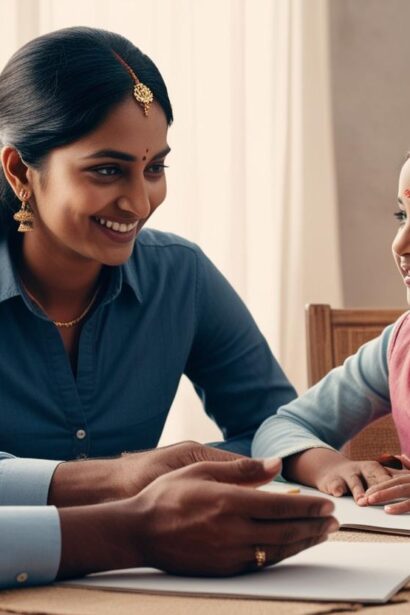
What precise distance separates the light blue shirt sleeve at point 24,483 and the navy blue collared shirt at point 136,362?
1.22 feet

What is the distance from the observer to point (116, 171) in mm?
1669

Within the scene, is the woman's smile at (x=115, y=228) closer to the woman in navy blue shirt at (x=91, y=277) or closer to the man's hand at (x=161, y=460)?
the woman in navy blue shirt at (x=91, y=277)

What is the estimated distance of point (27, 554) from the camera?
91 cm

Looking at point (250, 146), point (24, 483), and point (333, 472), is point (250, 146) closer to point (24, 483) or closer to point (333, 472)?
point (333, 472)

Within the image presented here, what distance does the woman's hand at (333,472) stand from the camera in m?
1.38

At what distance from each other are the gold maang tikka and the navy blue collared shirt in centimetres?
30

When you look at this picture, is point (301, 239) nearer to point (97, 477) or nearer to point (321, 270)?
point (321, 270)

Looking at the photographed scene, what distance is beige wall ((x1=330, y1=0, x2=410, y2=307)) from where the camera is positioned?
3641mm

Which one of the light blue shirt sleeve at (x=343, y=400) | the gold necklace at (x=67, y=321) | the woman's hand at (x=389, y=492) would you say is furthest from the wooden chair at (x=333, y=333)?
the woman's hand at (x=389, y=492)

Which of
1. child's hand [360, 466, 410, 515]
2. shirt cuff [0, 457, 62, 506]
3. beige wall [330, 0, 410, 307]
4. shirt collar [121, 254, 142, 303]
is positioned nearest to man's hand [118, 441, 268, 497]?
shirt cuff [0, 457, 62, 506]

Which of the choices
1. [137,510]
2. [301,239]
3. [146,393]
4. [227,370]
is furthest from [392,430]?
[301,239]

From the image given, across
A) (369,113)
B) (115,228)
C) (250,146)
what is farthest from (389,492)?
(369,113)

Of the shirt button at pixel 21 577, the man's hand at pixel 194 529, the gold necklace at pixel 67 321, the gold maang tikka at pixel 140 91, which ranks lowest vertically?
the shirt button at pixel 21 577

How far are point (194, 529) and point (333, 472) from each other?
54 cm
